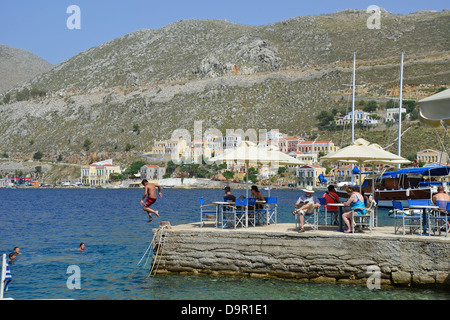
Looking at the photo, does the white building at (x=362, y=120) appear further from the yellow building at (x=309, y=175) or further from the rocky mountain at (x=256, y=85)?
the yellow building at (x=309, y=175)

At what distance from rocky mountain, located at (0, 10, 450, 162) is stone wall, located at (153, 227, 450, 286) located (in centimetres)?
12072

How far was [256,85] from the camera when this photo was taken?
157 m

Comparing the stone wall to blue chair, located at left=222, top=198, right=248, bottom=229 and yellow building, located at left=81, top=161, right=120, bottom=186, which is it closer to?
blue chair, located at left=222, top=198, right=248, bottom=229

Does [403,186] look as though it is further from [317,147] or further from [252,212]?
[317,147]

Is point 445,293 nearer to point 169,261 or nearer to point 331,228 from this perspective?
point 331,228

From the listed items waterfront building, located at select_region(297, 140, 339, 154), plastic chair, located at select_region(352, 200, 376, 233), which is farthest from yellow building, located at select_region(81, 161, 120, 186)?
plastic chair, located at select_region(352, 200, 376, 233)

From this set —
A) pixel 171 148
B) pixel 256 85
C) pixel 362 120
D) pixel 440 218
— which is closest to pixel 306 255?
pixel 440 218

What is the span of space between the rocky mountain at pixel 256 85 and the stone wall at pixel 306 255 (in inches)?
4753

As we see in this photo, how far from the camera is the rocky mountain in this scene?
458 feet

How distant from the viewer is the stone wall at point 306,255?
1136 centimetres

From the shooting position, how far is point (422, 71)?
136 m

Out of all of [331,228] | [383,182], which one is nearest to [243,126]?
[383,182]

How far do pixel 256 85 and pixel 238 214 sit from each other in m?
145
